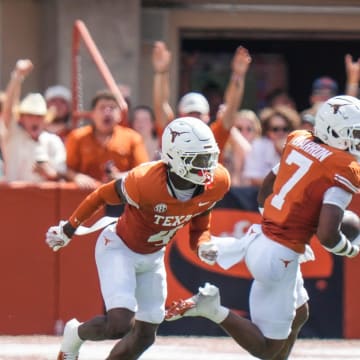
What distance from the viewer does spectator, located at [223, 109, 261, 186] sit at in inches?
492

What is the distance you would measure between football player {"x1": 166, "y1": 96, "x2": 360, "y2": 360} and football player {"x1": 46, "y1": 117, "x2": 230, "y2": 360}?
0.95 feet

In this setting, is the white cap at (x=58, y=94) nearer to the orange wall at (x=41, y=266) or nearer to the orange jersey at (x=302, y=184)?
the orange wall at (x=41, y=266)

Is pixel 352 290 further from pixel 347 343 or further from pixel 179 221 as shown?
pixel 179 221

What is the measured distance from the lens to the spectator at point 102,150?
1172cm

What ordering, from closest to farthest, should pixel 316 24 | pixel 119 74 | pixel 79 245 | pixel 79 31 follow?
pixel 79 245 < pixel 79 31 < pixel 119 74 < pixel 316 24

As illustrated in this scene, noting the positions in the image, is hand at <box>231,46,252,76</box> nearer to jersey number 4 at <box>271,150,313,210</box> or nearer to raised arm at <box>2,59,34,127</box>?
raised arm at <box>2,59,34,127</box>

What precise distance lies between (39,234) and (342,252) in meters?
3.81

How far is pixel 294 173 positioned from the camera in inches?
350

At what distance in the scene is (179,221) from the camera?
357 inches

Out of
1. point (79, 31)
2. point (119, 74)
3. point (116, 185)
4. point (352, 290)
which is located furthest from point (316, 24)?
point (116, 185)

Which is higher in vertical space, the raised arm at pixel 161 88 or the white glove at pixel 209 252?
the raised arm at pixel 161 88

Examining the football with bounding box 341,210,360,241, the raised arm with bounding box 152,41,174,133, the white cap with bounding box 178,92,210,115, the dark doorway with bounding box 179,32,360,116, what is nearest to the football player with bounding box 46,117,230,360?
the football with bounding box 341,210,360,241

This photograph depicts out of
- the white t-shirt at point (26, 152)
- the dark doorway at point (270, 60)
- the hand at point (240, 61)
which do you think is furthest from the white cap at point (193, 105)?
the dark doorway at point (270, 60)

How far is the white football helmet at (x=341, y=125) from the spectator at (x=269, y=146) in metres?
3.33
